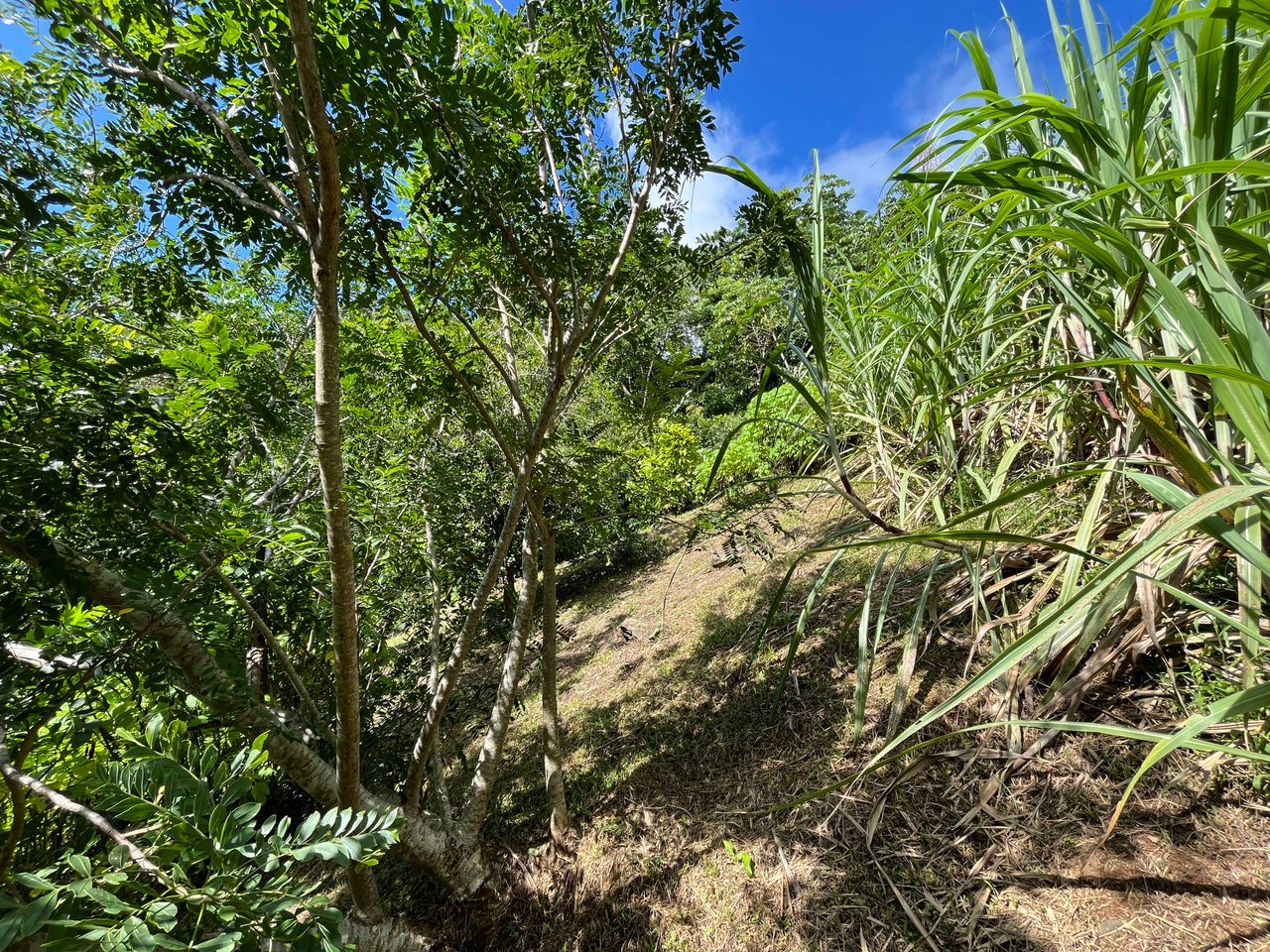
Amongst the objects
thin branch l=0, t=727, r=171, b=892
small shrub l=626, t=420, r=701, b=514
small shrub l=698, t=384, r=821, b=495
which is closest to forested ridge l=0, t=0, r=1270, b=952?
thin branch l=0, t=727, r=171, b=892

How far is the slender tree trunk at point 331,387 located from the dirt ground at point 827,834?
1.11 metres

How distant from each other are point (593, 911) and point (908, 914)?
4.21 ft

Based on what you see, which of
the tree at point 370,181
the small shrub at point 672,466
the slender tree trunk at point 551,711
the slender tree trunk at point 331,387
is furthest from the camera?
the small shrub at point 672,466

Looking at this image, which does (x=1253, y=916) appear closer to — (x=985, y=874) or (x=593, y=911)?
(x=985, y=874)

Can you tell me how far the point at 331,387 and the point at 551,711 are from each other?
6.62 feet

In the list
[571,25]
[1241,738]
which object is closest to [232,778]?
[1241,738]

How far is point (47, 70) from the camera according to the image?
1243mm

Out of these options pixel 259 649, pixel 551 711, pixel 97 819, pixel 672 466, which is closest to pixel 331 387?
pixel 97 819

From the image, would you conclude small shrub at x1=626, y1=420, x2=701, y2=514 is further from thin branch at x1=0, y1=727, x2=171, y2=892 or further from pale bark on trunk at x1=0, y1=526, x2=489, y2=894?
thin branch at x1=0, y1=727, x2=171, y2=892

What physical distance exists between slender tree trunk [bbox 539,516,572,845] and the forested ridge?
32mm

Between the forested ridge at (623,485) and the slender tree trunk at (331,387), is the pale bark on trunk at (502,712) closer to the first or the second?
the forested ridge at (623,485)

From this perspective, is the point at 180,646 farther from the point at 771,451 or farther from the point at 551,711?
the point at 771,451

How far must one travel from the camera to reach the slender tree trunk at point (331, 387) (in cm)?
78

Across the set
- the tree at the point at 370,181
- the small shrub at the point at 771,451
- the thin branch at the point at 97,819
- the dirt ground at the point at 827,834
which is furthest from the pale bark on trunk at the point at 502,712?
the thin branch at the point at 97,819
